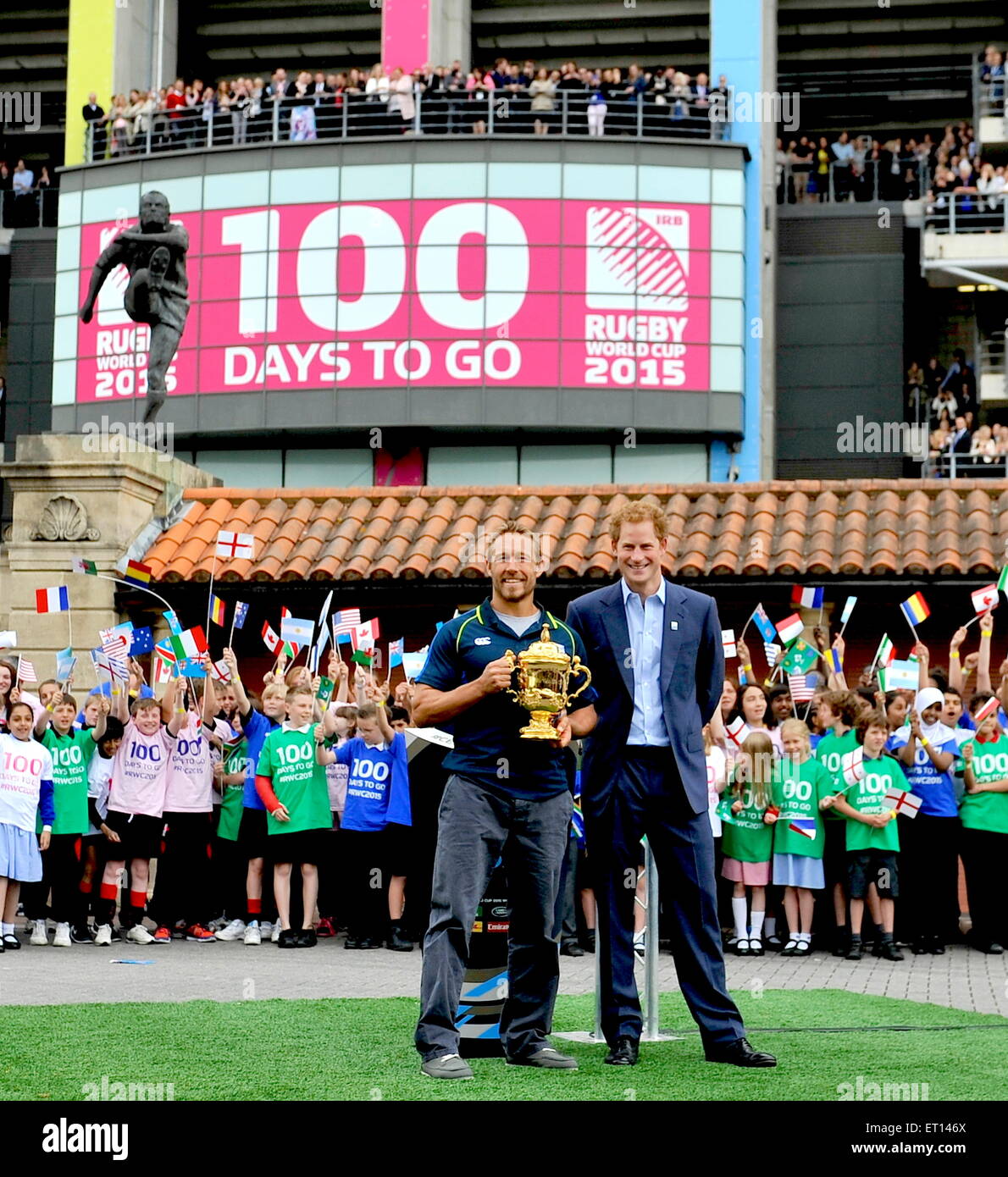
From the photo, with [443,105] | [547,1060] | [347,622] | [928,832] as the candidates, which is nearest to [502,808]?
[547,1060]

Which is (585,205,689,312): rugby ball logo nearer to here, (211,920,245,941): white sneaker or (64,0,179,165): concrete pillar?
(64,0,179,165): concrete pillar

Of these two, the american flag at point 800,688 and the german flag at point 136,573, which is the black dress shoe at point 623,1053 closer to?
the american flag at point 800,688

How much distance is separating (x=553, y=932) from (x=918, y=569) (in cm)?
1024

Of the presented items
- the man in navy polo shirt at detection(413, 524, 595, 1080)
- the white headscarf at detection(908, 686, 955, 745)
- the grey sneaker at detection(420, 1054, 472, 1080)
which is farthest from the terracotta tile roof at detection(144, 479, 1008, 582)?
the grey sneaker at detection(420, 1054, 472, 1080)

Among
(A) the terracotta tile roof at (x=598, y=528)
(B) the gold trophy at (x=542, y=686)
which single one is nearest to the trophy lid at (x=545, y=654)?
(B) the gold trophy at (x=542, y=686)

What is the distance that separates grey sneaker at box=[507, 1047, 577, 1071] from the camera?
6770mm

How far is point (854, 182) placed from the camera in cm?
3631

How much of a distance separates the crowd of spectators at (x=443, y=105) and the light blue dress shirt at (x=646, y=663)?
26706 millimetres

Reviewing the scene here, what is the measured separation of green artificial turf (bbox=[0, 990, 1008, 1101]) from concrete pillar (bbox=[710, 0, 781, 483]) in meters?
25.2

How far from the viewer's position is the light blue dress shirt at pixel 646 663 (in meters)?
7.06

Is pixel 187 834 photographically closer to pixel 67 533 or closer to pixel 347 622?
pixel 347 622

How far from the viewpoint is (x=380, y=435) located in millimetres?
33750

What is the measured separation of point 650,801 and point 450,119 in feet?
91.9
